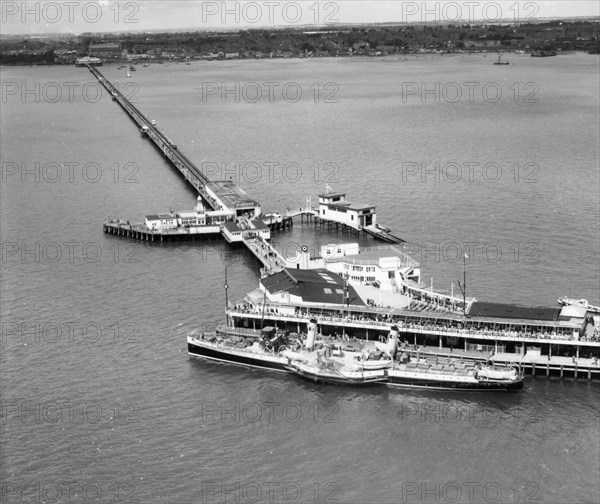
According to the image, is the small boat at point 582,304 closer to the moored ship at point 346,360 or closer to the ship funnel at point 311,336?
the moored ship at point 346,360

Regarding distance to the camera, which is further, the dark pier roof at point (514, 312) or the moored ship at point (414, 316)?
the dark pier roof at point (514, 312)

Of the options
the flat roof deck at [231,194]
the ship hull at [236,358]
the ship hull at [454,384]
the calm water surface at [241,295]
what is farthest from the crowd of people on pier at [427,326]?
the flat roof deck at [231,194]

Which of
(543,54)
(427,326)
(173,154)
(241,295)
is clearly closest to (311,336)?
(427,326)

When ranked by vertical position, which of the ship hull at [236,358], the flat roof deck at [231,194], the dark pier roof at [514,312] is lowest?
the ship hull at [236,358]

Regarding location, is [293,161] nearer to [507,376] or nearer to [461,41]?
[507,376]

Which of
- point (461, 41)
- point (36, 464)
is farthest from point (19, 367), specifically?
point (461, 41)

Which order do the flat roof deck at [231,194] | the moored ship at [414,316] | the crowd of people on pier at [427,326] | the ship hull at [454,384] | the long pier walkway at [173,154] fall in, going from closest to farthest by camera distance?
the ship hull at [454,384] → the moored ship at [414,316] → the crowd of people on pier at [427,326] → the flat roof deck at [231,194] → the long pier walkway at [173,154]

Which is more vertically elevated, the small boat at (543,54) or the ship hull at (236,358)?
the small boat at (543,54)

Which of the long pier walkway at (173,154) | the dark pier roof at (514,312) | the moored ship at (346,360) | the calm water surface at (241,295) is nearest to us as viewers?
the calm water surface at (241,295)
